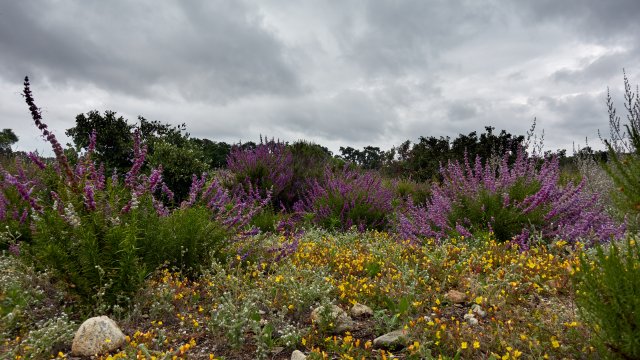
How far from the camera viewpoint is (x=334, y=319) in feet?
11.3

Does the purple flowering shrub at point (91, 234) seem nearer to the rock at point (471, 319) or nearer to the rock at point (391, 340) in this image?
the rock at point (391, 340)

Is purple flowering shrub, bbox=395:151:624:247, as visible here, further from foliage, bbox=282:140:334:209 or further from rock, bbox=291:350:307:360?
foliage, bbox=282:140:334:209

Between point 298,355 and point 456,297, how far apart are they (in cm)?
150

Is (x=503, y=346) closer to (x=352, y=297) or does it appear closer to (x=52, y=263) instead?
(x=352, y=297)

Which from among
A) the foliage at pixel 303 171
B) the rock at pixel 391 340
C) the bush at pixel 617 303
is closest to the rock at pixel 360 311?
the rock at pixel 391 340

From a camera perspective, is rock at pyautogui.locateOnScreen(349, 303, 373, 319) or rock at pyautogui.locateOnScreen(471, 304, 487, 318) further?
rock at pyautogui.locateOnScreen(349, 303, 373, 319)

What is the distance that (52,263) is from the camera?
140 inches

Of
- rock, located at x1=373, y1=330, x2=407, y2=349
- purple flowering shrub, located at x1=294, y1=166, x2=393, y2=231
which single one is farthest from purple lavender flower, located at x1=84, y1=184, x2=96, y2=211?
purple flowering shrub, located at x1=294, y1=166, x2=393, y2=231

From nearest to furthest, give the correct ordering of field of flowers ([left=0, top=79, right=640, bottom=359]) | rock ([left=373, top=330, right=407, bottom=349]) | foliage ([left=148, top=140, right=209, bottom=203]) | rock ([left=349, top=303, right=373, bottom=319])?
field of flowers ([left=0, top=79, right=640, bottom=359])
rock ([left=373, top=330, right=407, bottom=349])
rock ([left=349, top=303, right=373, bottom=319])
foliage ([left=148, top=140, right=209, bottom=203])

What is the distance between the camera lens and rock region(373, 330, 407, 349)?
124 inches

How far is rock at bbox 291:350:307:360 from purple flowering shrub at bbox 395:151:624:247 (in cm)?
307

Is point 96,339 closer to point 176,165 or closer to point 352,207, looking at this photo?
point 352,207

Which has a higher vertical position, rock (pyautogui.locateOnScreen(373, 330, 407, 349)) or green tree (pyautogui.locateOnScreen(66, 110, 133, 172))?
green tree (pyautogui.locateOnScreen(66, 110, 133, 172))

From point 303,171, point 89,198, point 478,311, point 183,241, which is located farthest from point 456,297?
point 303,171
